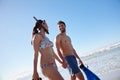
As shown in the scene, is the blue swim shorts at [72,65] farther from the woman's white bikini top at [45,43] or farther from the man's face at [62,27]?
the woman's white bikini top at [45,43]

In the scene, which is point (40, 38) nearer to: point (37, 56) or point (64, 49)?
point (37, 56)

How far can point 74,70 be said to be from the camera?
19.9 feet

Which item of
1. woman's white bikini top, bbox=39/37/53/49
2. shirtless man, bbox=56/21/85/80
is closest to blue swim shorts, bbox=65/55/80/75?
shirtless man, bbox=56/21/85/80

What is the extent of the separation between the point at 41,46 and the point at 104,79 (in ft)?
22.6

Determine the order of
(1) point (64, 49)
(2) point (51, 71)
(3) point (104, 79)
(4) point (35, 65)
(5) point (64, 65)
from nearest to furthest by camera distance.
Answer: (4) point (35, 65), (2) point (51, 71), (5) point (64, 65), (1) point (64, 49), (3) point (104, 79)

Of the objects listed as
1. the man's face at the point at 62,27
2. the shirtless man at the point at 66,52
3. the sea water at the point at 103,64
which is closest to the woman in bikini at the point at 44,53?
the shirtless man at the point at 66,52

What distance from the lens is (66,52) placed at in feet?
20.7

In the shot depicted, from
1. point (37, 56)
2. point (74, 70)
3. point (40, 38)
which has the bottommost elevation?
point (74, 70)

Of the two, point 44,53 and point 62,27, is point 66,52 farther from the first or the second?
point 44,53

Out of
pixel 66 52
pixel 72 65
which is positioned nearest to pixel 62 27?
pixel 66 52

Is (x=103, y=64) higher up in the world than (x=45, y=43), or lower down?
lower down

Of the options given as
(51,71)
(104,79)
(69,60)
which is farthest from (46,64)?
(104,79)

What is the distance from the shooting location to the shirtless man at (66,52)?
6.07 meters

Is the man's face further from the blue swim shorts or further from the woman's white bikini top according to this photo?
the woman's white bikini top
